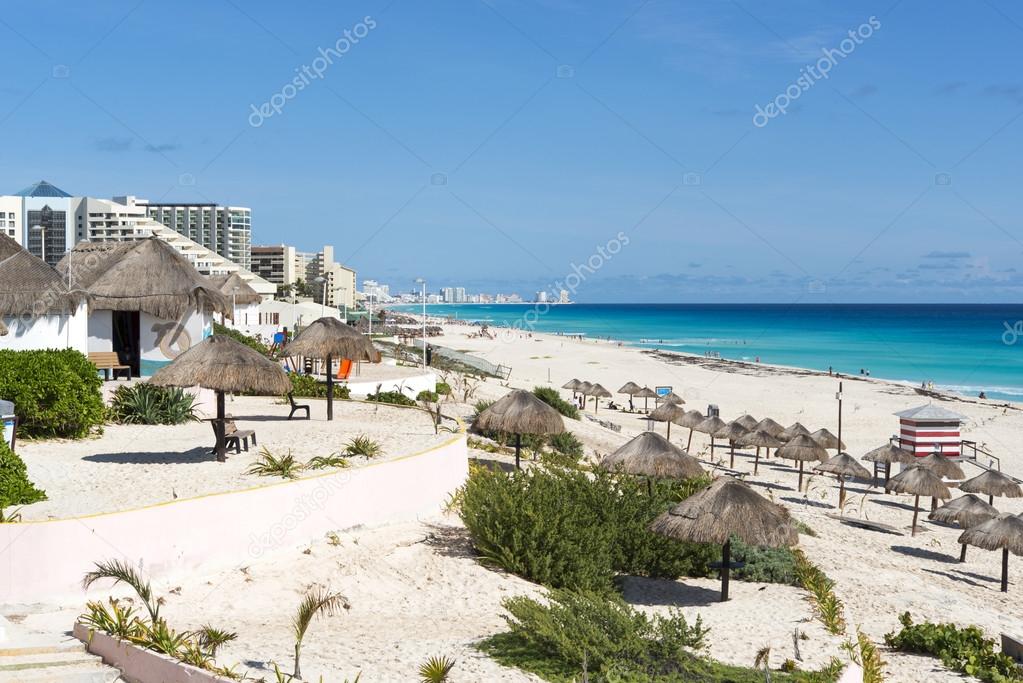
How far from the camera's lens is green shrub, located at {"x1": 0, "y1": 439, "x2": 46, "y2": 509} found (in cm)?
1033

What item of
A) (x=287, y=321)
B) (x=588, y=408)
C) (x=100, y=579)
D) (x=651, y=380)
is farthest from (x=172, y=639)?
(x=651, y=380)

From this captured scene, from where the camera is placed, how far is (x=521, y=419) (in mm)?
17188

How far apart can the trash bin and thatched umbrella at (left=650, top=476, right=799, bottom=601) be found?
8.68 m

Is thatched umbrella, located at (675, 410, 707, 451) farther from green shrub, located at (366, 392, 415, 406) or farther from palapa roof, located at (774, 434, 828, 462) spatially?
green shrub, located at (366, 392, 415, 406)

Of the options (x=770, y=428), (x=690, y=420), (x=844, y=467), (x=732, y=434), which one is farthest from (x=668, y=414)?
(x=844, y=467)

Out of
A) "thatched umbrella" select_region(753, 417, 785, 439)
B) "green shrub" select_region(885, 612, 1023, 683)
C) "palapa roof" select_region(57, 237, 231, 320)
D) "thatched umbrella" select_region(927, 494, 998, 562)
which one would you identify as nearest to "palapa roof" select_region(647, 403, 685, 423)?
"thatched umbrella" select_region(753, 417, 785, 439)

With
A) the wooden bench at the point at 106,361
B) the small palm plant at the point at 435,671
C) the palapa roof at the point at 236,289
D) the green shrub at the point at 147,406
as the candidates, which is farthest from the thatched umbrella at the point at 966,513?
the palapa roof at the point at 236,289

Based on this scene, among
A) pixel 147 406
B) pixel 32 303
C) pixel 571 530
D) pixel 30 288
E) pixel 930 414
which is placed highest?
pixel 30 288

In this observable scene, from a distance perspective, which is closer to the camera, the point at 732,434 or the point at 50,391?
the point at 50,391

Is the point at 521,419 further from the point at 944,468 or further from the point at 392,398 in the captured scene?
the point at 944,468

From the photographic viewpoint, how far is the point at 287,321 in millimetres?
47344

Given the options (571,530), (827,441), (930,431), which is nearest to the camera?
(571,530)

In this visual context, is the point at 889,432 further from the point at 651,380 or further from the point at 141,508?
the point at 141,508

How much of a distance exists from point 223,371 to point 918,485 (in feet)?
47.8
